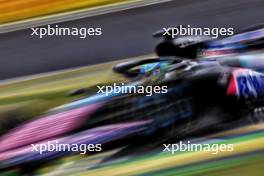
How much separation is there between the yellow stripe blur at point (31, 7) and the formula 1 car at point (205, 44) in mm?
397

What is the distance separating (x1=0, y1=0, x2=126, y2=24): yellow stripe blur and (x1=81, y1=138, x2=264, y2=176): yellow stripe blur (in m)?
0.80

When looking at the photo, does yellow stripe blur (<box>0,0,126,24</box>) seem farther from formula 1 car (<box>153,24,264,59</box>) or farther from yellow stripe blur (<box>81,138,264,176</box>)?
yellow stripe blur (<box>81,138,264,176</box>)

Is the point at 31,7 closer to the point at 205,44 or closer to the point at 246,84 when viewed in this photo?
the point at 205,44

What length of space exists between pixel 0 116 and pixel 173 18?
974 millimetres

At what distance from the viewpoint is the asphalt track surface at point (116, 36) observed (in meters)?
Result: 3.09

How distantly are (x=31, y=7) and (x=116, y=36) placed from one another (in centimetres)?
43

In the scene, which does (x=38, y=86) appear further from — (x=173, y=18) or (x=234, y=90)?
(x=234, y=90)

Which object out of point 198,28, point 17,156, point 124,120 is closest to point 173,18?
point 198,28

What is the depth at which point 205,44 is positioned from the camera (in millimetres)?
3221

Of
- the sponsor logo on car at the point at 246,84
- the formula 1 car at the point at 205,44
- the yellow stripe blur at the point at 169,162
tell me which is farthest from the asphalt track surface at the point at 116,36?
the yellow stripe blur at the point at 169,162

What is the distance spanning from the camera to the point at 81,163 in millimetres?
3125

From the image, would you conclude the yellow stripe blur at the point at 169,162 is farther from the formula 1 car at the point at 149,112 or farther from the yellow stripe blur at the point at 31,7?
the yellow stripe blur at the point at 31,7

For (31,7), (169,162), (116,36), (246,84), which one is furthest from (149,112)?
(31,7)

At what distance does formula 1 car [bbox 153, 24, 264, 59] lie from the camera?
3176 millimetres
